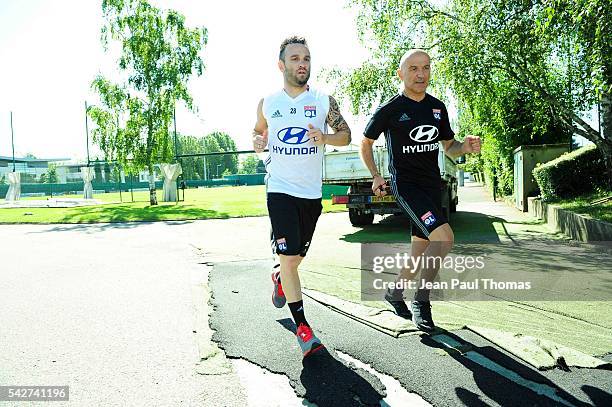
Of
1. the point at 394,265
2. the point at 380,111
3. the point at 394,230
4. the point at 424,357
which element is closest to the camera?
the point at 424,357

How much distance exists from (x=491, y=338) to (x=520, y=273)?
3.08 meters

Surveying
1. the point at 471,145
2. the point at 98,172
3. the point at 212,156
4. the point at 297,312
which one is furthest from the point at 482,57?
the point at 212,156

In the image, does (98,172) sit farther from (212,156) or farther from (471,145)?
(212,156)

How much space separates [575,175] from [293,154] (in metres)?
11.7

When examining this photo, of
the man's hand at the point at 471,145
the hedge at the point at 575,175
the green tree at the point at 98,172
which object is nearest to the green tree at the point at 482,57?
the hedge at the point at 575,175

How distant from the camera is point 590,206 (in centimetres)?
1043

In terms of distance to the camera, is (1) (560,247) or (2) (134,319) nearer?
(2) (134,319)

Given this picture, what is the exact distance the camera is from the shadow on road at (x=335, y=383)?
2.61 metres

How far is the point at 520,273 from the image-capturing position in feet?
20.4

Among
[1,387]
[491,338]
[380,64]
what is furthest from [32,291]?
[380,64]

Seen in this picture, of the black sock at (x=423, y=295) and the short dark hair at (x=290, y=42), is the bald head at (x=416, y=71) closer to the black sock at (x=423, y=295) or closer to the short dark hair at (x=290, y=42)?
the short dark hair at (x=290, y=42)

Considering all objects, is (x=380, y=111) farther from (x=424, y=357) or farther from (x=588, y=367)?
(x=588, y=367)

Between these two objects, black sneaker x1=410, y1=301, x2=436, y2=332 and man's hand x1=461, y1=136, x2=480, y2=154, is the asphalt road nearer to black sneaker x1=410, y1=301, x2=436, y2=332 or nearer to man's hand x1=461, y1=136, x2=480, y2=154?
black sneaker x1=410, y1=301, x2=436, y2=332

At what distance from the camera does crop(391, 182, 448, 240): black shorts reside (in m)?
3.76
